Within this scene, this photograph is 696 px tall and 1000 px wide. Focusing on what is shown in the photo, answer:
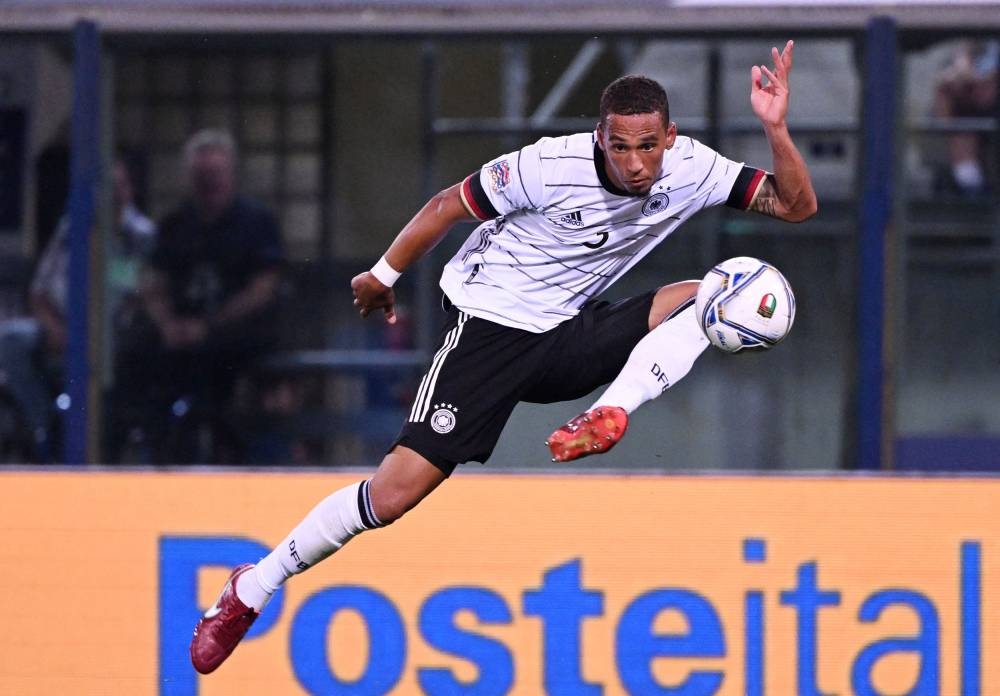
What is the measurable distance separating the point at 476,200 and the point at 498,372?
19.6 inches

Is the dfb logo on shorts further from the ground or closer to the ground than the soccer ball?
closer to the ground

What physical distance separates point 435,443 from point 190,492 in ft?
4.01

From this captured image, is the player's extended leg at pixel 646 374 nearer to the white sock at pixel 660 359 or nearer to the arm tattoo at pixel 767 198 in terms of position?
the white sock at pixel 660 359

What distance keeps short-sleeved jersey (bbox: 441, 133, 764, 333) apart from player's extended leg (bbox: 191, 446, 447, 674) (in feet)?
1.67

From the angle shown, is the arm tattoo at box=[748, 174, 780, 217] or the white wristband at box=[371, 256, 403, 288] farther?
the white wristband at box=[371, 256, 403, 288]

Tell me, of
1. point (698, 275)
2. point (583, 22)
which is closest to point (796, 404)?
point (698, 275)

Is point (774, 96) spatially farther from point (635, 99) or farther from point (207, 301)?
point (207, 301)

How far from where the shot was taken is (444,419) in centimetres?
464

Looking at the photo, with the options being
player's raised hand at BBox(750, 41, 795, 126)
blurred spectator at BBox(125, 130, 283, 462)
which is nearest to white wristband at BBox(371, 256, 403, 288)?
player's raised hand at BBox(750, 41, 795, 126)

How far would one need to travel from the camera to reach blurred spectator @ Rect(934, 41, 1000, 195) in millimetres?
7328

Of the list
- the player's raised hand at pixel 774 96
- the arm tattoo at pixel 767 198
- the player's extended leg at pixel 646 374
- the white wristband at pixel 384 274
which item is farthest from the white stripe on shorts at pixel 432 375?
the player's raised hand at pixel 774 96

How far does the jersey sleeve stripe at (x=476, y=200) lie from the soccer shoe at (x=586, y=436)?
66 cm

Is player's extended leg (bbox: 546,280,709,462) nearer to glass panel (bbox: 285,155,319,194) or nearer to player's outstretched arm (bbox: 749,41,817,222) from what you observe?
player's outstretched arm (bbox: 749,41,817,222)

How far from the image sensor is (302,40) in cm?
743
